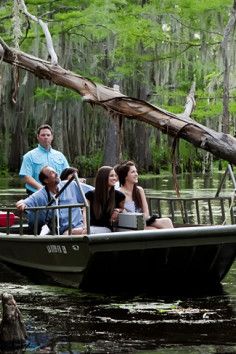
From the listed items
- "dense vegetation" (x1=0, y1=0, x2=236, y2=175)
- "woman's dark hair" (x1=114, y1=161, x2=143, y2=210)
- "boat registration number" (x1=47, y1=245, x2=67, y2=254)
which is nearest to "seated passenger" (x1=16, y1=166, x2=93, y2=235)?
"boat registration number" (x1=47, y1=245, x2=67, y2=254)

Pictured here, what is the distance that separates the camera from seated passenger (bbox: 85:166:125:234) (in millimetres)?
10117

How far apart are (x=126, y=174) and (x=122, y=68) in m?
21.6

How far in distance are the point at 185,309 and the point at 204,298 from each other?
75 centimetres

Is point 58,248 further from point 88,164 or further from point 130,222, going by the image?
point 88,164

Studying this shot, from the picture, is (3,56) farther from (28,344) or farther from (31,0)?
(31,0)

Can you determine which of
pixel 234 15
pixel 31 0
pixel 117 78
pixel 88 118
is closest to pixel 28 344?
pixel 234 15

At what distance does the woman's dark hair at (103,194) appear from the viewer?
9.98 metres

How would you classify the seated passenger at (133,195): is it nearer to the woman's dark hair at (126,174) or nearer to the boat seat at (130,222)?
the woman's dark hair at (126,174)

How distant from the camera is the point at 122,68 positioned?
31953 mm

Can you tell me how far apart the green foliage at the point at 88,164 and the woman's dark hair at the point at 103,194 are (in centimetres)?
2642

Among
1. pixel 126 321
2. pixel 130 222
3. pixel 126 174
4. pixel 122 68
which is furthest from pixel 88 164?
pixel 126 321

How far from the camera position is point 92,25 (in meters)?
28.2

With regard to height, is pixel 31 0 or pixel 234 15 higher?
pixel 31 0

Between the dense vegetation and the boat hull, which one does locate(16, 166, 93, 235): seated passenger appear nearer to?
the boat hull
